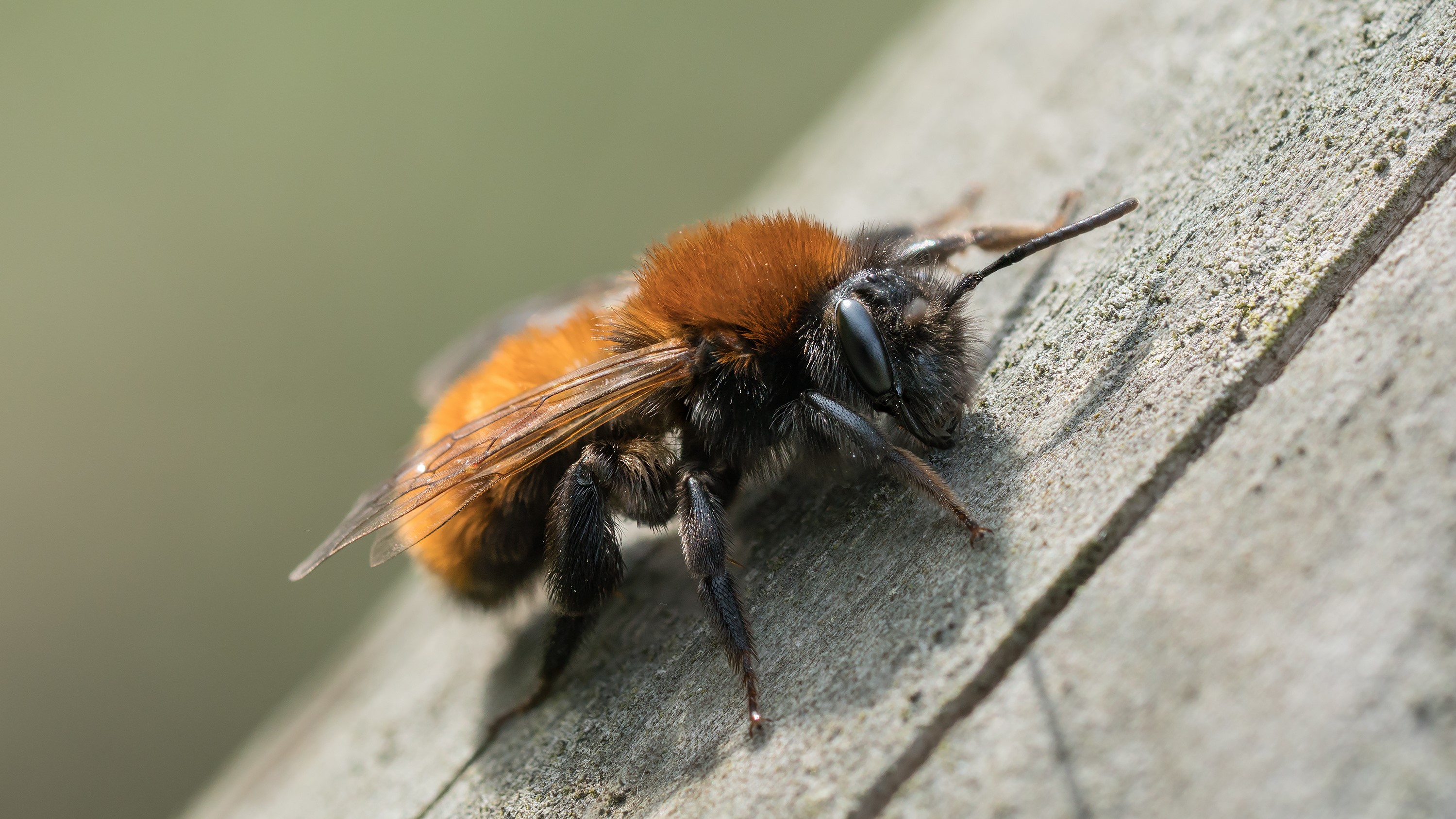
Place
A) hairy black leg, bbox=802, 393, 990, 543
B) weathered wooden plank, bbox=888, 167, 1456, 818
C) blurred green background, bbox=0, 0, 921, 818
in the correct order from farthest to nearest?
blurred green background, bbox=0, 0, 921, 818 < hairy black leg, bbox=802, 393, 990, 543 < weathered wooden plank, bbox=888, 167, 1456, 818

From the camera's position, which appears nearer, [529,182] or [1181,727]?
[1181,727]

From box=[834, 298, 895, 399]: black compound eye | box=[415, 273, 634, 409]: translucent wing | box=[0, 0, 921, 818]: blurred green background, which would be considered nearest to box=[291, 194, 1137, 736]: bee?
box=[834, 298, 895, 399]: black compound eye

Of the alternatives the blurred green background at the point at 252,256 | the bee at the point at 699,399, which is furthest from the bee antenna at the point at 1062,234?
the blurred green background at the point at 252,256

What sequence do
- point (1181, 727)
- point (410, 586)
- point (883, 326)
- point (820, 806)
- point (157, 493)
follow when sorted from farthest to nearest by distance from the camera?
point (157, 493) → point (410, 586) → point (883, 326) → point (820, 806) → point (1181, 727)

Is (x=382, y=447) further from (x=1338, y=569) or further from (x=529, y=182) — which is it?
(x=1338, y=569)

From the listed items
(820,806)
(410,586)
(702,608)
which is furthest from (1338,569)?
(410,586)

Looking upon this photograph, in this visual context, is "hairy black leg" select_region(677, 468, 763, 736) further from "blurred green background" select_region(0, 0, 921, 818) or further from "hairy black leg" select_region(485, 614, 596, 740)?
"blurred green background" select_region(0, 0, 921, 818)

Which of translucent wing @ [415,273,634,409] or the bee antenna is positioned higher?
translucent wing @ [415,273,634,409]
